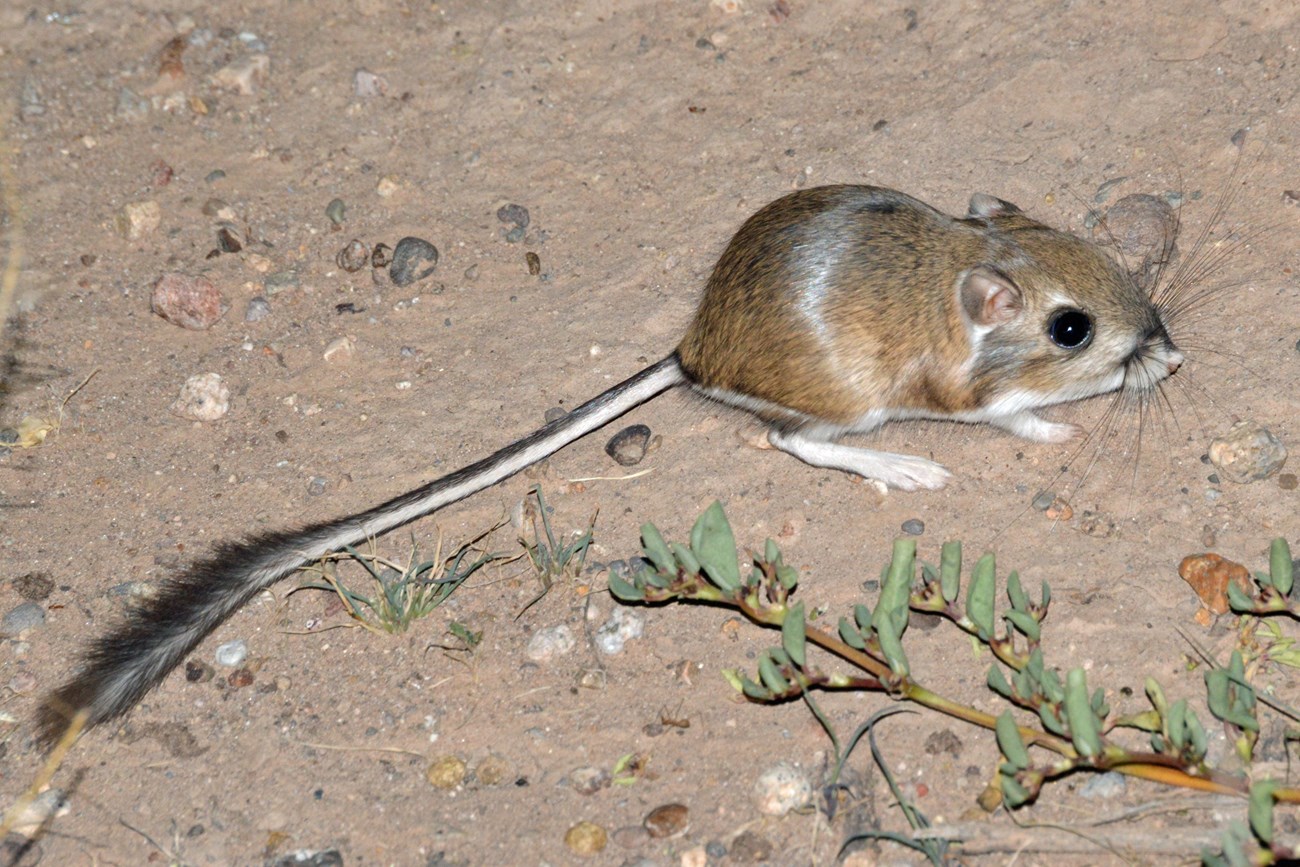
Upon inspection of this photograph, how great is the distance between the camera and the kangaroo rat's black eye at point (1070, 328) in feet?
11.9

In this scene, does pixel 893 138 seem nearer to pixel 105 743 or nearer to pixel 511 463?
pixel 511 463

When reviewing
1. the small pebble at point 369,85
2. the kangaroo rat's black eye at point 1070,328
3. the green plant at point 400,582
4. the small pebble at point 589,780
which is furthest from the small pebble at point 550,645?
the small pebble at point 369,85

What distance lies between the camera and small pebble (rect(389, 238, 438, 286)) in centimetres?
471

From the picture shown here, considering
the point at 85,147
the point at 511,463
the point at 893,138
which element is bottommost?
the point at 511,463

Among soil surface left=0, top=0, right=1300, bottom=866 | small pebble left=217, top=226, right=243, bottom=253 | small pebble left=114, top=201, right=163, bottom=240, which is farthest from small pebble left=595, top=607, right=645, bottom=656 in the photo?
small pebble left=114, top=201, right=163, bottom=240

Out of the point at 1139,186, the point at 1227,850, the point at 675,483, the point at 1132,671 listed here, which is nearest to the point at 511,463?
the point at 675,483

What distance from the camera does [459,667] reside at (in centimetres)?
359

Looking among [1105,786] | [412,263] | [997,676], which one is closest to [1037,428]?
[997,676]

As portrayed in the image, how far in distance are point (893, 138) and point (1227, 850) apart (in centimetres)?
307

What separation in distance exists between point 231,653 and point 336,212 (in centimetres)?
200

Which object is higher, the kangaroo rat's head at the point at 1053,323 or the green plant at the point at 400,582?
the kangaroo rat's head at the point at 1053,323

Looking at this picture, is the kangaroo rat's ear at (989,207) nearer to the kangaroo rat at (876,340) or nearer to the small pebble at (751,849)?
the kangaroo rat at (876,340)

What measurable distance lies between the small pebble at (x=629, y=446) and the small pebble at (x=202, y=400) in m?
1.44

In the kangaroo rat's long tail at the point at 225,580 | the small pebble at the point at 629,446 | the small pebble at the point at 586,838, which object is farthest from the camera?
the small pebble at the point at 629,446
